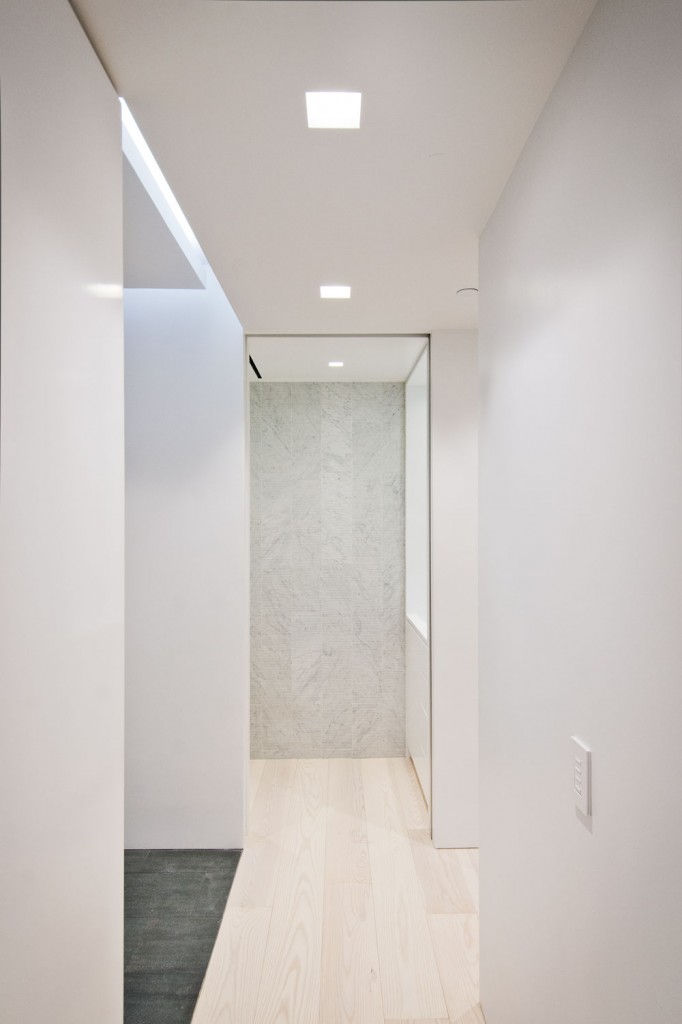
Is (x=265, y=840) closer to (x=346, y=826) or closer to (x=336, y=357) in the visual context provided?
(x=346, y=826)

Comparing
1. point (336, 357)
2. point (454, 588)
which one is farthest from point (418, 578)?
point (336, 357)

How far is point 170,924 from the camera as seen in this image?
8.64 feet

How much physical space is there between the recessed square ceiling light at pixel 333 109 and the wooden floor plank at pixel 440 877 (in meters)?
2.75

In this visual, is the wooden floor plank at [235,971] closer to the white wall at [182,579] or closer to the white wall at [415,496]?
the white wall at [182,579]

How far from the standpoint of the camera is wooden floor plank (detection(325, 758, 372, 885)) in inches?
120

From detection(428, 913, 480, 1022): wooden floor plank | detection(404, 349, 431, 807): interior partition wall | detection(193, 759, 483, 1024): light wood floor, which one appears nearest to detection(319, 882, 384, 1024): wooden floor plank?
detection(193, 759, 483, 1024): light wood floor

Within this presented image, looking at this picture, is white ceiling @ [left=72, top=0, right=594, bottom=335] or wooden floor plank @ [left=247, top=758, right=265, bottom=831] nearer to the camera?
white ceiling @ [left=72, top=0, right=594, bottom=335]

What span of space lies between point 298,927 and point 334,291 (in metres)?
2.45

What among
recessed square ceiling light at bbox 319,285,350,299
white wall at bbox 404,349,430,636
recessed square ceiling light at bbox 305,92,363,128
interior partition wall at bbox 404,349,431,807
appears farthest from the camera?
white wall at bbox 404,349,430,636

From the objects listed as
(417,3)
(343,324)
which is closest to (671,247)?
(417,3)

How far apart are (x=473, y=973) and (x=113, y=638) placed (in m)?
1.89

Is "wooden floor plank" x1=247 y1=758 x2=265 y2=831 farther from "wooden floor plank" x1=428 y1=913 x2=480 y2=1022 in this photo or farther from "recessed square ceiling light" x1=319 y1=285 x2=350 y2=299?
"recessed square ceiling light" x1=319 y1=285 x2=350 y2=299

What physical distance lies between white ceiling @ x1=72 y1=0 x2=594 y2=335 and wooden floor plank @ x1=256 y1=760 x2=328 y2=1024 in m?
2.42

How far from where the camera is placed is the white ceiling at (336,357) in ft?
11.4
